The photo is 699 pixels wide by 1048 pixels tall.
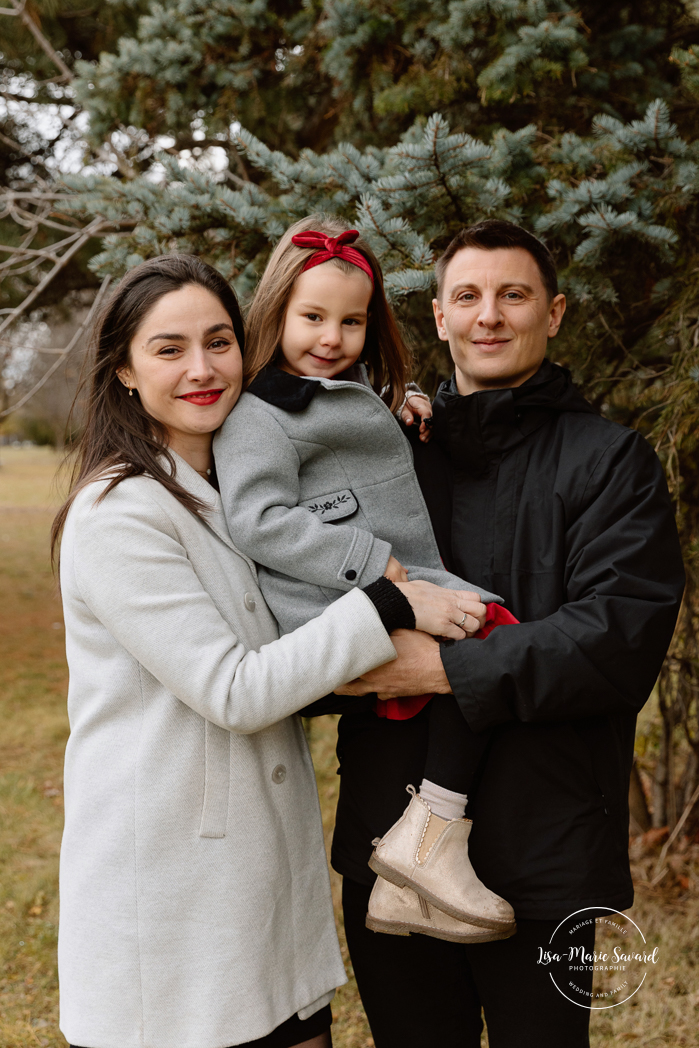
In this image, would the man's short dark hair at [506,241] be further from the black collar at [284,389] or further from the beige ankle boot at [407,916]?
the beige ankle boot at [407,916]

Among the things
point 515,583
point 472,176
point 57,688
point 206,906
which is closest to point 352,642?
point 515,583

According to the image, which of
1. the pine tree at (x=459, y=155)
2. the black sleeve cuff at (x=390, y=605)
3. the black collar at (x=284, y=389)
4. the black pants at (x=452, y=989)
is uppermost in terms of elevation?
the pine tree at (x=459, y=155)

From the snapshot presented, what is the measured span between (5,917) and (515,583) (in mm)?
3258

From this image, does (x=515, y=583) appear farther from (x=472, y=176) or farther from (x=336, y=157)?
(x=336, y=157)

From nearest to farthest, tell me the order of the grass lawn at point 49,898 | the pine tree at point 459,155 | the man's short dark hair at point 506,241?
the man's short dark hair at point 506,241 < the pine tree at point 459,155 < the grass lawn at point 49,898

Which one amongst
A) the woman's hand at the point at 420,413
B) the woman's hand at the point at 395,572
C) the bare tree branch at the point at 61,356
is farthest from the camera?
the bare tree branch at the point at 61,356

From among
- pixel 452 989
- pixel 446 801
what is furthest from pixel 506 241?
pixel 452 989

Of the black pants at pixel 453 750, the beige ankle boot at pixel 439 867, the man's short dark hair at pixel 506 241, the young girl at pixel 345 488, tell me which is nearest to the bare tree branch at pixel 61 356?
the young girl at pixel 345 488

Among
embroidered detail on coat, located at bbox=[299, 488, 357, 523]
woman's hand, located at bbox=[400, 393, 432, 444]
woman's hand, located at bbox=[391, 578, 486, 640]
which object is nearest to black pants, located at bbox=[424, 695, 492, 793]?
woman's hand, located at bbox=[391, 578, 486, 640]

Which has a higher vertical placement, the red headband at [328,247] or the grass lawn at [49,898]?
the red headband at [328,247]

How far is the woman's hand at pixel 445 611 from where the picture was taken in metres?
1.75

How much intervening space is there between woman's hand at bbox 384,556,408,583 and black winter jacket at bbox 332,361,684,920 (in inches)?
7.6

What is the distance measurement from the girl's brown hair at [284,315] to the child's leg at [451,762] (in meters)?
0.87

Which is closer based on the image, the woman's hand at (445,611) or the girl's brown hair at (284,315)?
the woman's hand at (445,611)
